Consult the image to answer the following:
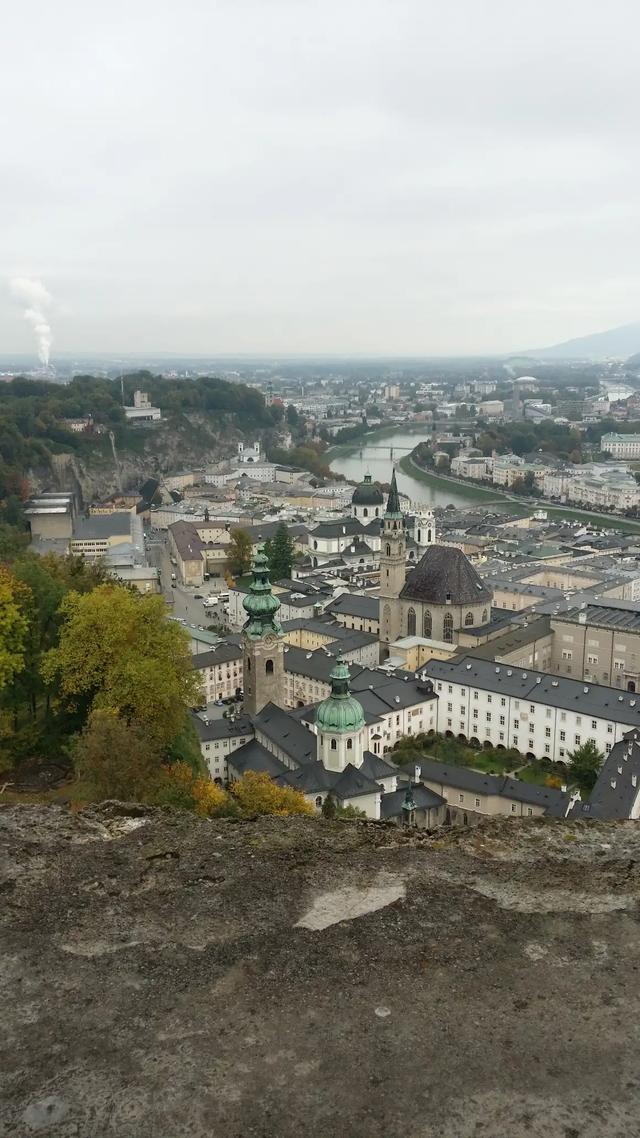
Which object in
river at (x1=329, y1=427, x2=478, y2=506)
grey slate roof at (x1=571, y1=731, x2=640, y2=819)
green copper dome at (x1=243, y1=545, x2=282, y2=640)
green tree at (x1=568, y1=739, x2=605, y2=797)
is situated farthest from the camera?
river at (x1=329, y1=427, x2=478, y2=506)

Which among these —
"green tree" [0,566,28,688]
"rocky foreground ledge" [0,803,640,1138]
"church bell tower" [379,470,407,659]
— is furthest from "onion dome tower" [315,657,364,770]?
"rocky foreground ledge" [0,803,640,1138]

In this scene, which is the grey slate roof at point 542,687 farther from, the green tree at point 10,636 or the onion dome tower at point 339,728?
the green tree at point 10,636

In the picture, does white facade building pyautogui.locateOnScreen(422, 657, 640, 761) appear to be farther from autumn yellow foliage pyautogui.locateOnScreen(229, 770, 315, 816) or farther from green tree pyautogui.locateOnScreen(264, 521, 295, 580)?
green tree pyautogui.locateOnScreen(264, 521, 295, 580)

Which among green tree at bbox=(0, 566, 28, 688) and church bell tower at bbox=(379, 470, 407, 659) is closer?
green tree at bbox=(0, 566, 28, 688)

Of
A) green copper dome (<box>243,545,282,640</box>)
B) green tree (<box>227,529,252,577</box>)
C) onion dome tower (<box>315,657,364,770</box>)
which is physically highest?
green copper dome (<box>243,545,282,640</box>)

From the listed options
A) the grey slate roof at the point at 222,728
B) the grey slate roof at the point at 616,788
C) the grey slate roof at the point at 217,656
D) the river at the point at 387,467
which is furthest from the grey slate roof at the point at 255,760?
the river at the point at 387,467

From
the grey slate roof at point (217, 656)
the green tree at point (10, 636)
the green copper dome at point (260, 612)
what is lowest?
the grey slate roof at point (217, 656)

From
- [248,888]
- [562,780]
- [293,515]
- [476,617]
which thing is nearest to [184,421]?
[293,515]
